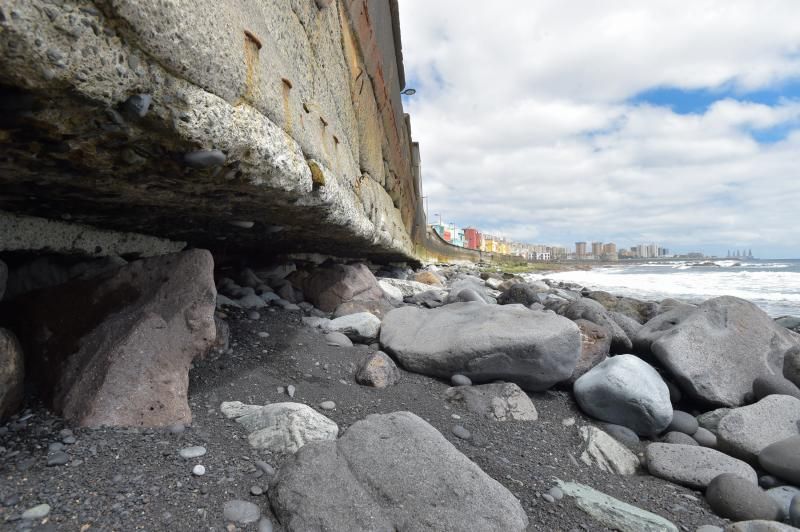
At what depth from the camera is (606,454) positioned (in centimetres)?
224

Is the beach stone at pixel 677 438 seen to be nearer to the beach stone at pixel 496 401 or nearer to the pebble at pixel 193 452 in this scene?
the beach stone at pixel 496 401

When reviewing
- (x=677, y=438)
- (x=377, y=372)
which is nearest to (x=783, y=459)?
(x=677, y=438)

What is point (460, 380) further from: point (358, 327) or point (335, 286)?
point (335, 286)

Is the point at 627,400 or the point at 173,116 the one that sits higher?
the point at 173,116

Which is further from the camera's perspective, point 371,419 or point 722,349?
point 722,349

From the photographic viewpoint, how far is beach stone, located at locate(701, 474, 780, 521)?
1816 mm

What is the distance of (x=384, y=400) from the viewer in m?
2.31

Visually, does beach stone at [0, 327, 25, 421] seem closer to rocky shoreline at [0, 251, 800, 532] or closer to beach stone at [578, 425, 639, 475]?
rocky shoreline at [0, 251, 800, 532]

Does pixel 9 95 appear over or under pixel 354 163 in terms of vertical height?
under

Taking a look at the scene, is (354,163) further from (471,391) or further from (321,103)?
(471,391)

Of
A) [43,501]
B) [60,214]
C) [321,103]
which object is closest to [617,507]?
[43,501]

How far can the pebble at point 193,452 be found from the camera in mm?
1449

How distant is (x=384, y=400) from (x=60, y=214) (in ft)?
5.53

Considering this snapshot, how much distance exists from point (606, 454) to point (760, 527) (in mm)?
701
